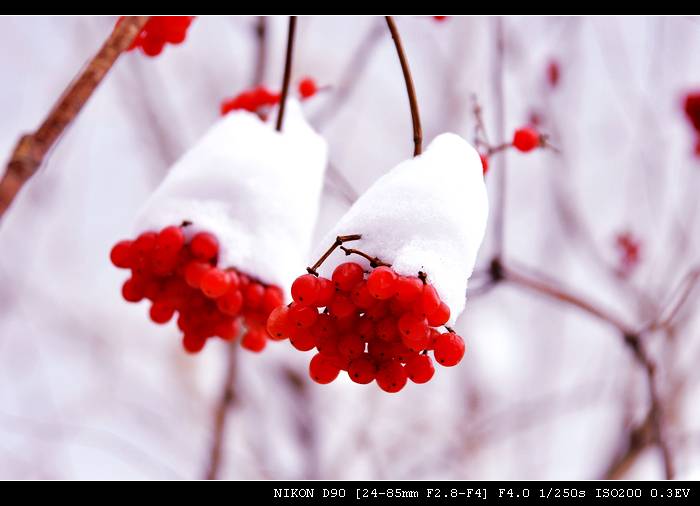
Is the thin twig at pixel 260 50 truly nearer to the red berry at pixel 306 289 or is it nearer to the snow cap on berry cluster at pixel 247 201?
the snow cap on berry cluster at pixel 247 201

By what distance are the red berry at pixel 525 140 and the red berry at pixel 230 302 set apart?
0.73m

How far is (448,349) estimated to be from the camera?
905 mm

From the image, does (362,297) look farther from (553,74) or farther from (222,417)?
(553,74)

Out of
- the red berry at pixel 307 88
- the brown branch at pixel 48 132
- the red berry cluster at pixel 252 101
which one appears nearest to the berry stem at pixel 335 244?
the brown branch at pixel 48 132

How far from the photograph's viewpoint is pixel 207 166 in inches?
50.7

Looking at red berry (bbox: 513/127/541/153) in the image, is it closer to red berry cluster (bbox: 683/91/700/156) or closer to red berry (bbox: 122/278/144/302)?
red berry (bbox: 122/278/144/302)

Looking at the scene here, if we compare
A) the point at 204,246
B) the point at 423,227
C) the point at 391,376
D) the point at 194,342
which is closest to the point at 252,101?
the point at 204,246

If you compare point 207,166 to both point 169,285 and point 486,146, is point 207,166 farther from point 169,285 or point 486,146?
point 486,146

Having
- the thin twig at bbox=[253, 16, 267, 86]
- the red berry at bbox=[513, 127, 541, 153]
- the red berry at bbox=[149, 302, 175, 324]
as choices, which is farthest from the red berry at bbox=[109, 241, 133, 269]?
the thin twig at bbox=[253, 16, 267, 86]

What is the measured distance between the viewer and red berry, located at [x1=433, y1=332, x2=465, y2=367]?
2.95 ft

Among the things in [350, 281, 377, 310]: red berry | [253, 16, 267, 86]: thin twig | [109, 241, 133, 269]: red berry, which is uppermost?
[253, 16, 267, 86]: thin twig

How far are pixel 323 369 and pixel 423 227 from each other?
0.27m

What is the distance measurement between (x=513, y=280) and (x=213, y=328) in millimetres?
876
